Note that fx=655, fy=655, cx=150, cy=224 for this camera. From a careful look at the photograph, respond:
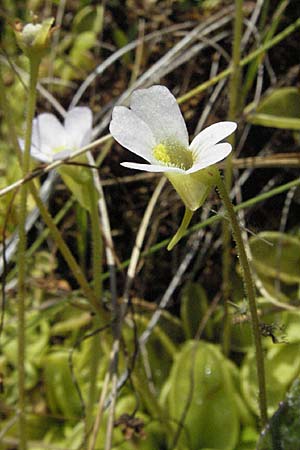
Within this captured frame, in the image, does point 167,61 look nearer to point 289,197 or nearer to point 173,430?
point 289,197

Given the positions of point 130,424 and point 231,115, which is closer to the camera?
point 130,424

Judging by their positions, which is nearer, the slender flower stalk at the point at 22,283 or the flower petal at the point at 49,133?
the slender flower stalk at the point at 22,283

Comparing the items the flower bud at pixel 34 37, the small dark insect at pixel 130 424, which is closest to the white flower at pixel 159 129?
the flower bud at pixel 34 37

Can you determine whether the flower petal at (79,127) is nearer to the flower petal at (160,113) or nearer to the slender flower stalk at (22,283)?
the slender flower stalk at (22,283)

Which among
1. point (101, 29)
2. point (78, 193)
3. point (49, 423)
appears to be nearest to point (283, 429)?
point (78, 193)

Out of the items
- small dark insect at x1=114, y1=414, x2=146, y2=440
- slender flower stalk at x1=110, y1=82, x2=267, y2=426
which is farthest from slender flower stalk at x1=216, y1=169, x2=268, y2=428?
small dark insect at x1=114, y1=414, x2=146, y2=440

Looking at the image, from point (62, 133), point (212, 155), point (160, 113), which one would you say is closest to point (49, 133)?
point (62, 133)

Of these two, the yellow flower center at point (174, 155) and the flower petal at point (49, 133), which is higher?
the flower petal at point (49, 133)

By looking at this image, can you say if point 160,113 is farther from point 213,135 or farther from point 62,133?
point 62,133

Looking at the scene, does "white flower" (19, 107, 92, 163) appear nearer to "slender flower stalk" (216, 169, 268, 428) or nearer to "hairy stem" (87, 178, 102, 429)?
"hairy stem" (87, 178, 102, 429)
